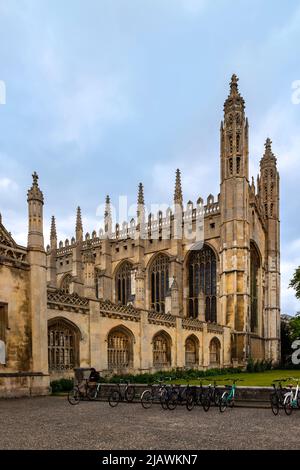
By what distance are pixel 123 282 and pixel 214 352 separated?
1407 centimetres

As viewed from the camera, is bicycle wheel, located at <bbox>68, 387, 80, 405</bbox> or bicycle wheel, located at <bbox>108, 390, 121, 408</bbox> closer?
bicycle wheel, located at <bbox>108, 390, 121, 408</bbox>

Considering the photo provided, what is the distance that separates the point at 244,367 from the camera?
115 feet

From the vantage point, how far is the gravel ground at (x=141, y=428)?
23.0ft

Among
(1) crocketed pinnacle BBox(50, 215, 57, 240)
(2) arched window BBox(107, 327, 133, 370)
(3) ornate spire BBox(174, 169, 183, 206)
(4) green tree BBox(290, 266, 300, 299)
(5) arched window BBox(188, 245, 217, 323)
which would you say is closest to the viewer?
(2) arched window BBox(107, 327, 133, 370)

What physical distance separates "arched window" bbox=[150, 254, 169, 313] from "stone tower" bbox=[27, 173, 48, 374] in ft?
87.4

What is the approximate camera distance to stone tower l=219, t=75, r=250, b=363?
36344 mm

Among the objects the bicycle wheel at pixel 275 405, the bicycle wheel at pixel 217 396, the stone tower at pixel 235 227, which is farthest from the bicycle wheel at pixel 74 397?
the stone tower at pixel 235 227

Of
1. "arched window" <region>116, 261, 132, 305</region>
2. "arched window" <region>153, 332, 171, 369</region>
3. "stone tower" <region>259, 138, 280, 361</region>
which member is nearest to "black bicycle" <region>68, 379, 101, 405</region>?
"arched window" <region>153, 332, 171, 369</region>

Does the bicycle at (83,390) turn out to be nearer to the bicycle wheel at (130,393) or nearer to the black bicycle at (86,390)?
the black bicycle at (86,390)

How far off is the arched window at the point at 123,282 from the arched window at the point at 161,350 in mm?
18349

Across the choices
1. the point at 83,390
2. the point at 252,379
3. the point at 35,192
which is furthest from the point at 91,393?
the point at 252,379

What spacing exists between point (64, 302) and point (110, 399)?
565 cm

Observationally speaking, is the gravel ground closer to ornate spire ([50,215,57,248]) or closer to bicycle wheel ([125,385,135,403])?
bicycle wheel ([125,385,135,403])
